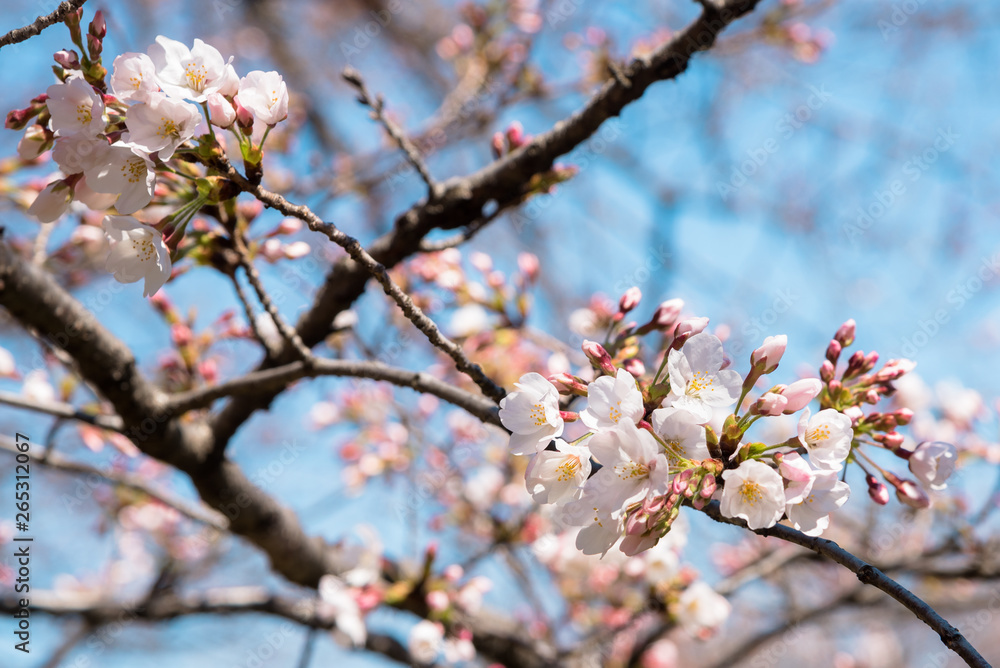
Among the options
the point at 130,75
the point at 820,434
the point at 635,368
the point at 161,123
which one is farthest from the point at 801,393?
the point at 130,75

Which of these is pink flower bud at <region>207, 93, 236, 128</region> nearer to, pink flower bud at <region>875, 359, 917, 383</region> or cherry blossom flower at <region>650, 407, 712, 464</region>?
cherry blossom flower at <region>650, 407, 712, 464</region>

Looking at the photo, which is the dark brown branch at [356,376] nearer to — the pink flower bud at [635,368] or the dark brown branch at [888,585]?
the pink flower bud at [635,368]

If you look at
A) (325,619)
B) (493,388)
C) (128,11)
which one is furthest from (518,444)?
(128,11)

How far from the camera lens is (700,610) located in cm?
252

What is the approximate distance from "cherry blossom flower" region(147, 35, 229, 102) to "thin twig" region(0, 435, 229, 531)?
58.1 inches

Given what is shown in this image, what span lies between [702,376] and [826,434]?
8.7 inches

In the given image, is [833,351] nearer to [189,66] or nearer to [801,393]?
[801,393]

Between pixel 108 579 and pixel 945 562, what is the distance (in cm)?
605

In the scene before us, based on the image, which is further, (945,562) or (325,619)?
(945,562)

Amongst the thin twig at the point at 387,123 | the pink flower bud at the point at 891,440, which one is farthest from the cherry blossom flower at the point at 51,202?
the pink flower bud at the point at 891,440

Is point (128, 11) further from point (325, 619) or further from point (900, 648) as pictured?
point (900, 648)

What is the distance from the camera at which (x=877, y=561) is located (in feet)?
9.60

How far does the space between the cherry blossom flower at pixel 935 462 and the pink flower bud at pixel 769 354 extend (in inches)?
15.9

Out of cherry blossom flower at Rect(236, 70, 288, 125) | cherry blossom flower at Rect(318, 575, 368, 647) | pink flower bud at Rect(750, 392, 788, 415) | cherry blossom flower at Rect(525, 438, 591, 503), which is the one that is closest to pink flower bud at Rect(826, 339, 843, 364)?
pink flower bud at Rect(750, 392, 788, 415)
